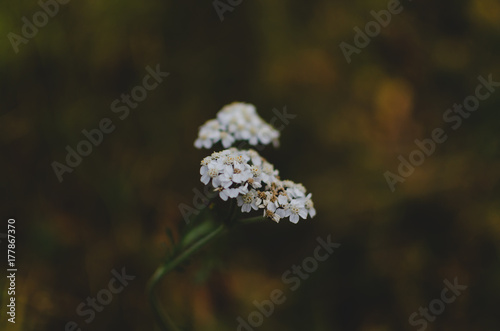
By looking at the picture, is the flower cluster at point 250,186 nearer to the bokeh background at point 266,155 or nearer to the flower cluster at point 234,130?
the flower cluster at point 234,130

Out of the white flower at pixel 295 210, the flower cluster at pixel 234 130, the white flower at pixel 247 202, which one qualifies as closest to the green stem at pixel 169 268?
the white flower at pixel 247 202

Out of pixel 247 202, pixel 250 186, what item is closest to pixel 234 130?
pixel 250 186

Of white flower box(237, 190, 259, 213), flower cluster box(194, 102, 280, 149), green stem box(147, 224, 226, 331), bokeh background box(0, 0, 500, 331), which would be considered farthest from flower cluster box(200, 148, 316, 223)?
bokeh background box(0, 0, 500, 331)

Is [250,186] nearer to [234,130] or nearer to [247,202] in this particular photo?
[247,202]

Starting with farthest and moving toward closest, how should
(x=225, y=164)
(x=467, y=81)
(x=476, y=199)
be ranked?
(x=467, y=81) → (x=476, y=199) → (x=225, y=164)

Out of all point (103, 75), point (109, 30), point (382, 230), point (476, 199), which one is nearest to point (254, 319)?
point (382, 230)

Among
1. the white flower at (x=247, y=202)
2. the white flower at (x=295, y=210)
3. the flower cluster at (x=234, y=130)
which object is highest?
the flower cluster at (x=234, y=130)

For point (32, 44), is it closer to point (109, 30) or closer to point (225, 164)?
point (109, 30)
